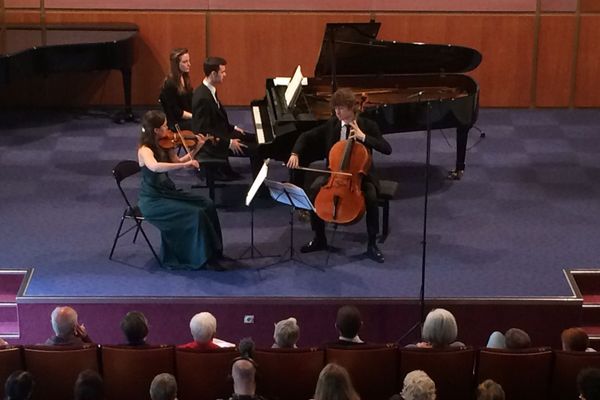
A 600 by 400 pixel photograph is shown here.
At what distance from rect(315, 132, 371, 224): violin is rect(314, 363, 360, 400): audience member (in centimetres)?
259

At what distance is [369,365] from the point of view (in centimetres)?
629

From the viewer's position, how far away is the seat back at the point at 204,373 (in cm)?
627

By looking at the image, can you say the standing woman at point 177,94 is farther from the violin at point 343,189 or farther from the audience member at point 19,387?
the audience member at point 19,387

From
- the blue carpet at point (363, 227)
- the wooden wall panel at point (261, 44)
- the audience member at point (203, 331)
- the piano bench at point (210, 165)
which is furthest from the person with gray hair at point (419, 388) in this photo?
the wooden wall panel at point (261, 44)

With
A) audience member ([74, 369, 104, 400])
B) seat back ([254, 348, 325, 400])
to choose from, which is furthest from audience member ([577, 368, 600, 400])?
audience member ([74, 369, 104, 400])

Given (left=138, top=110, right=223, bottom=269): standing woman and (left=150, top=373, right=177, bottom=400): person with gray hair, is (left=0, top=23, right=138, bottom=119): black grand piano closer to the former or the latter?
(left=138, top=110, right=223, bottom=269): standing woman

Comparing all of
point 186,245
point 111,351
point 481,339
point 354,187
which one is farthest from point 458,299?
point 111,351

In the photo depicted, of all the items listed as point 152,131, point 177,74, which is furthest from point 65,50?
point 152,131

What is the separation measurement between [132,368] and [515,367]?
7.37 feet

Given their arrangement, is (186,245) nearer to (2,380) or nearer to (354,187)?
(354,187)

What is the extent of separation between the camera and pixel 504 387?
6297 millimetres

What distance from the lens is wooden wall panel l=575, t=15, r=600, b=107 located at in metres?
12.4

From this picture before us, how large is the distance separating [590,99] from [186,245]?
Answer: 20.8 ft

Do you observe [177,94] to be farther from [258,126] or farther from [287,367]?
[287,367]
